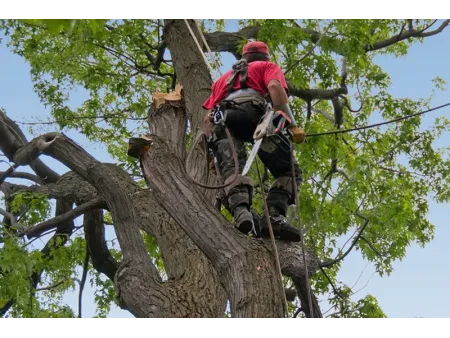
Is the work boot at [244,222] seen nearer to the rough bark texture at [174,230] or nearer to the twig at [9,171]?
the rough bark texture at [174,230]

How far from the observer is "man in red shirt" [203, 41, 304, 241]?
4988mm

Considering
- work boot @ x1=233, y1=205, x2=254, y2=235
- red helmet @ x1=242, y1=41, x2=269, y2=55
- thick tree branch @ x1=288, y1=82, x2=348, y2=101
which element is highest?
thick tree branch @ x1=288, y1=82, x2=348, y2=101

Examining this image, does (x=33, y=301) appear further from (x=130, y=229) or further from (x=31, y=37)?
(x=31, y=37)

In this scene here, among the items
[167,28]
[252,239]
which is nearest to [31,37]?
[167,28]

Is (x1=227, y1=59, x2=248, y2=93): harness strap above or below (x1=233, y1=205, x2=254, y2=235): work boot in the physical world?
above

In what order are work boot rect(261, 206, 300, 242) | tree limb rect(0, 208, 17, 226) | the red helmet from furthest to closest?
tree limb rect(0, 208, 17, 226)
the red helmet
work boot rect(261, 206, 300, 242)

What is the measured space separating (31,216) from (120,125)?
3.16m

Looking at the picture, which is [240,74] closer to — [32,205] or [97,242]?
[97,242]

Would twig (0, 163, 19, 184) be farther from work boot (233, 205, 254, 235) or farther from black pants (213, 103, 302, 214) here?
work boot (233, 205, 254, 235)

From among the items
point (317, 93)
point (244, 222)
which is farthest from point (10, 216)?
point (317, 93)

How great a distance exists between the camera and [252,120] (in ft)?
16.8

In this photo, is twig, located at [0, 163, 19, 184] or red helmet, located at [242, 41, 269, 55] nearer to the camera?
red helmet, located at [242, 41, 269, 55]

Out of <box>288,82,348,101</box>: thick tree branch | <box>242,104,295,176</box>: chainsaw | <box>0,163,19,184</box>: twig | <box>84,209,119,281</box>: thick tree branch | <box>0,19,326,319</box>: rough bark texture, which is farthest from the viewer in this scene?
<box>288,82,348,101</box>: thick tree branch

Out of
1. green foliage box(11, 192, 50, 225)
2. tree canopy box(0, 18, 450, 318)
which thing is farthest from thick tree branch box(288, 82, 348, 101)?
green foliage box(11, 192, 50, 225)
